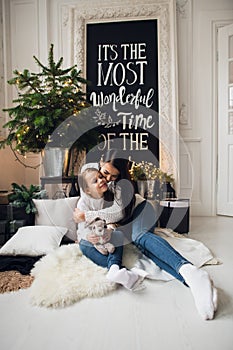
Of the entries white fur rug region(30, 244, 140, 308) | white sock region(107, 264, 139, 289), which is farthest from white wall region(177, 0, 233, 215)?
white sock region(107, 264, 139, 289)

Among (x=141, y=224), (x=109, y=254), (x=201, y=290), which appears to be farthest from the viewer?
(x=141, y=224)

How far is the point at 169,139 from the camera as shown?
353cm

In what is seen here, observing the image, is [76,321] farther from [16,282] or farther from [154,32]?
[154,32]

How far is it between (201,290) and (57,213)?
49.6 inches

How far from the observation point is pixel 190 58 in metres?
3.59

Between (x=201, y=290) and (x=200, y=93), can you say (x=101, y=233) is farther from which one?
(x=200, y=93)

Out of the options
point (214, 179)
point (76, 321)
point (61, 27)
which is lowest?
point (76, 321)

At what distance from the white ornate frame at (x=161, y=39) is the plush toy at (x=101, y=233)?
5.66ft

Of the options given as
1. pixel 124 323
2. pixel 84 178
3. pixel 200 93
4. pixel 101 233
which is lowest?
pixel 124 323

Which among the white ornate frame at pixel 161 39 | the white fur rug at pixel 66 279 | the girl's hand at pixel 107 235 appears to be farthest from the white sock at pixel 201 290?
the white ornate frame at pixel 161 39

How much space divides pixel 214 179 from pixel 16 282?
2655mm

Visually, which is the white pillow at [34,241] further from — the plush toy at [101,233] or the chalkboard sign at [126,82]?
the chalkboard sign at [126,82]

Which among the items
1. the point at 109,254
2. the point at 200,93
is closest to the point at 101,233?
the point at 109,254

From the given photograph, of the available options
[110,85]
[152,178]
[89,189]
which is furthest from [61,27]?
[89,189]
